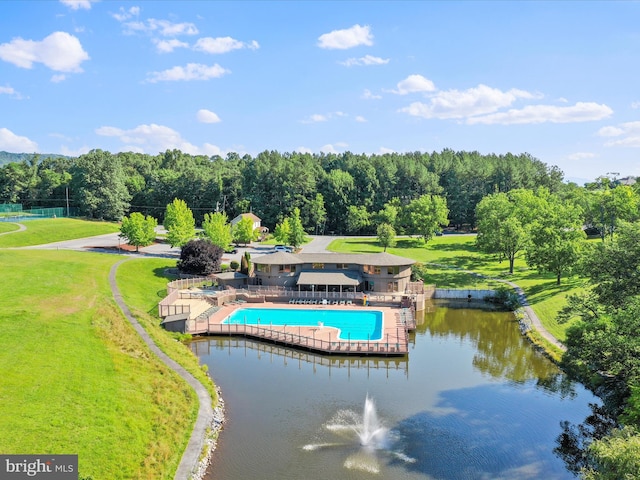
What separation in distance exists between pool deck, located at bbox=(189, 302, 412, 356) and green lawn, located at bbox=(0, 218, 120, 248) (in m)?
44.6

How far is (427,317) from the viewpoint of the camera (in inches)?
2131

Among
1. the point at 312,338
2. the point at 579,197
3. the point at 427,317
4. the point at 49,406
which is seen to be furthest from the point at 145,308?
the point at 579,197

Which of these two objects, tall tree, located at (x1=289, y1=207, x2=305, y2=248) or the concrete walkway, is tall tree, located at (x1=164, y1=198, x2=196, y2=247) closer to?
tall tree, located at (x1=289, y1=207, x2=305, y2=248)

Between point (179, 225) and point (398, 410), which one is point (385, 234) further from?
point (398, 410)

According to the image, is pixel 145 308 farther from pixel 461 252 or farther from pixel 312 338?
pixel 461 252

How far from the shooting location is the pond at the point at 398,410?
80.5 feet

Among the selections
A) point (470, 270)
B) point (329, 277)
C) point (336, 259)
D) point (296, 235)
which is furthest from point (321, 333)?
point (296, 235)

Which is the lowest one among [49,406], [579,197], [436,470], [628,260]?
[436,470]

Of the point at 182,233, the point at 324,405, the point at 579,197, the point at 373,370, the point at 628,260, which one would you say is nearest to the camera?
the point at 628,260

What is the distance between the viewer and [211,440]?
26.6 metres

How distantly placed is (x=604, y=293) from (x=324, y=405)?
1841cm

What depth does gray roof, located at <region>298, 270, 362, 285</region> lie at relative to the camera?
56.9 meters

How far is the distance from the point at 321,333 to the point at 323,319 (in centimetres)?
530

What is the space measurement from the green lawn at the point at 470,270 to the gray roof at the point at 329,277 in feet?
43.4
